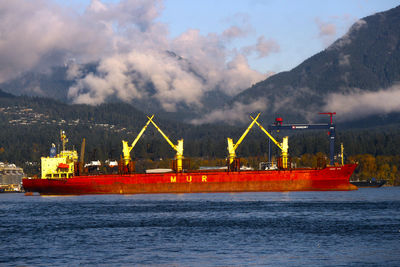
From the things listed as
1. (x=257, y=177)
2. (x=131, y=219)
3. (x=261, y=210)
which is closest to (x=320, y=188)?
(x=257, y=177)

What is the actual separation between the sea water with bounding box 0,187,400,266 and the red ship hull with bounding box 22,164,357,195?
39.6 meters

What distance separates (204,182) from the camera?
133 meters

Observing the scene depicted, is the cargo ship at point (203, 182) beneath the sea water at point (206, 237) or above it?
above

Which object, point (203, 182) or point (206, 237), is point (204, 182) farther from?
point (206, 237)

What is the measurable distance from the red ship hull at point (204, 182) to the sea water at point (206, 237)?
39605mm

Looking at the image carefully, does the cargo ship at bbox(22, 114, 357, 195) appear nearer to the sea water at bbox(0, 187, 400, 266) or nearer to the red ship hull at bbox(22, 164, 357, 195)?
the red ship hull at bbox(22, 164, 357, 195)

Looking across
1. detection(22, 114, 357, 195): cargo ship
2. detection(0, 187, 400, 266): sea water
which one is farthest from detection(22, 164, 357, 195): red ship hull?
detection(0, 187, 400, 266): sea water

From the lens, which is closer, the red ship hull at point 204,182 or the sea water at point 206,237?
the sea water at point 206,237

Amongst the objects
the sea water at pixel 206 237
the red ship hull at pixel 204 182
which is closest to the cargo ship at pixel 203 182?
the red ship hull at pixel 204 182

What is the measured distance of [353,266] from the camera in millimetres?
42656

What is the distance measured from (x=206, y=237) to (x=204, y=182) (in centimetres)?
7554

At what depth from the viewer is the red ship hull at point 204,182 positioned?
131 meters

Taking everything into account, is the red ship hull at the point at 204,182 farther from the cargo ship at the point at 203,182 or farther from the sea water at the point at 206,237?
the sea water at the point at 206,237

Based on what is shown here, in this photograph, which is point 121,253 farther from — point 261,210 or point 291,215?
point 261,210
